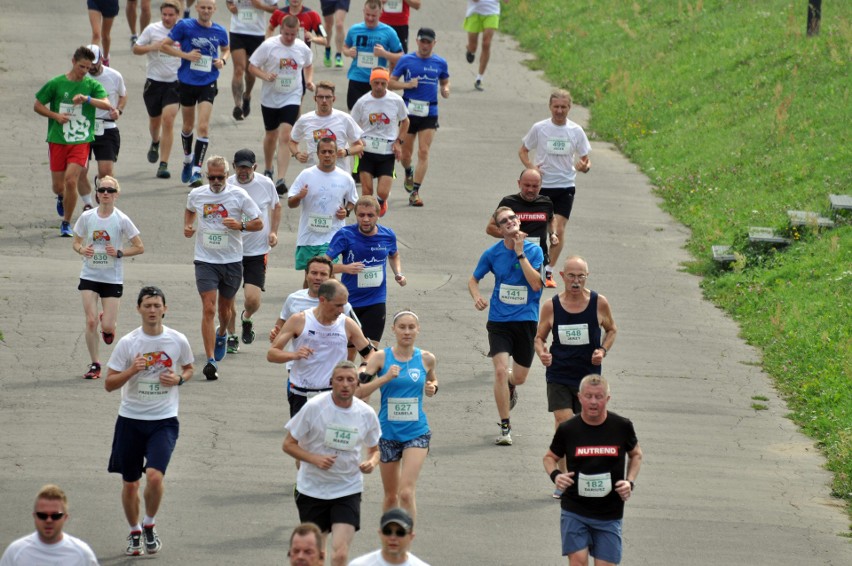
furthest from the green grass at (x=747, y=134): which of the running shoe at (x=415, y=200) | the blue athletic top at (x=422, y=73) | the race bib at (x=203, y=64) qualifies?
the race bib at (x=203, y=64)

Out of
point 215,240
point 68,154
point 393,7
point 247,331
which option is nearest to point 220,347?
point 247,331

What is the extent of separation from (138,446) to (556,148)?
8.28m

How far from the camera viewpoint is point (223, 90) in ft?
87.7

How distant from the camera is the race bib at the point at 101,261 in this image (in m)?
14.7

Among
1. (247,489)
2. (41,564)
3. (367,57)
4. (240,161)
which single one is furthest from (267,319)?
(41,564)

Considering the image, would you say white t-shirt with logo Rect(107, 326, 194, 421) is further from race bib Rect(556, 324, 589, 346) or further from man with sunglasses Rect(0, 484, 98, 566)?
race bib Rect(556, 324, 589, 346)

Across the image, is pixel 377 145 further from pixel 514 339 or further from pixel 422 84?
pixel 514 339

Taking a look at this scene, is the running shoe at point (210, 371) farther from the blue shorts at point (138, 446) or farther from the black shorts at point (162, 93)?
the black shorts at point (162, 93)

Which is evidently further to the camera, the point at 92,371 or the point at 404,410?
the point at 92,371

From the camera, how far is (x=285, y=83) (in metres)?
20.3

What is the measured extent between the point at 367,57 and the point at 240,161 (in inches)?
264

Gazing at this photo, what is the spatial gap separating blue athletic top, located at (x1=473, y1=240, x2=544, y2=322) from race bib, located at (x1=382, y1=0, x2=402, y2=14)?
41.6 feet

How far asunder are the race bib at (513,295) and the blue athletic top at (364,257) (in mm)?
1113

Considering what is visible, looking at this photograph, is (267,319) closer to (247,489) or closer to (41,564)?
(247,489)
